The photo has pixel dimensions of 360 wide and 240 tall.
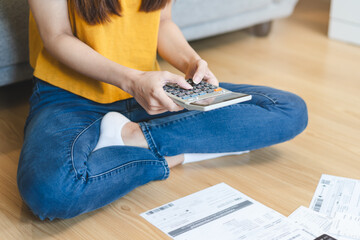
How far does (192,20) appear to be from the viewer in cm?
179

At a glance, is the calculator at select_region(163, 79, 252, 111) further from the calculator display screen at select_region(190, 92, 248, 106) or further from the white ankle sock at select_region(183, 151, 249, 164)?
the white ankle sock at select_region(183, 151, 249, 164)


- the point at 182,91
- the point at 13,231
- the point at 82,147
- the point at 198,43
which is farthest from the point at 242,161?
the point at 198,43

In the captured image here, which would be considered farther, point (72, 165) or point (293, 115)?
point (293, 115)

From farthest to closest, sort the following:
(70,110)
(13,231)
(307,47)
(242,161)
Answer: (307,47)
(242,161)
(70,110)
(13,231)

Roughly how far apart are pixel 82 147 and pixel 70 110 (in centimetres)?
13

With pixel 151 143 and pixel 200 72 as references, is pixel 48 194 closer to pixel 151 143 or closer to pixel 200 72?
pixel 151 143

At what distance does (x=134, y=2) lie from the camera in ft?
3.55

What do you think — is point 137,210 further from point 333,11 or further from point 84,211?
point 333,11

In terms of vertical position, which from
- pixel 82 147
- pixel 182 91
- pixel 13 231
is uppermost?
pixel 182 91

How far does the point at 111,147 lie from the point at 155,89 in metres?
0.17

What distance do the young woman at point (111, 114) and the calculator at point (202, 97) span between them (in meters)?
0.02

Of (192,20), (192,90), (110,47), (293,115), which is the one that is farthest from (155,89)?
(192,20)

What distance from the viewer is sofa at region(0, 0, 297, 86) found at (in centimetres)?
137

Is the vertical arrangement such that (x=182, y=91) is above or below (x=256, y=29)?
above
